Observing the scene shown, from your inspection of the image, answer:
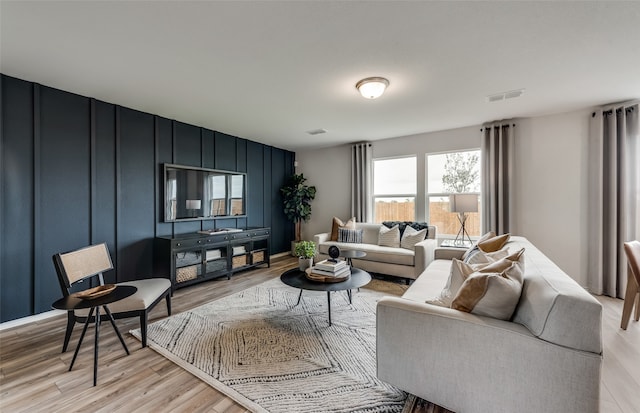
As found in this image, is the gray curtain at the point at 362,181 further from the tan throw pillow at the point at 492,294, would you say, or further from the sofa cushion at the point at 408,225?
the tan throw pillow at the point at 492,294

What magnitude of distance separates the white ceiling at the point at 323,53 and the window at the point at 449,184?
108 cm

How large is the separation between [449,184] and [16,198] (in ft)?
18.2

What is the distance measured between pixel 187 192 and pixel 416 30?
11.8 feet

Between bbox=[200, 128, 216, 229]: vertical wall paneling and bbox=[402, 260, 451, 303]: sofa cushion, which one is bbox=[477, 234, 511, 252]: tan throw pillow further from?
bbox=[200, 128, 216, 229]: vertical wall paneling

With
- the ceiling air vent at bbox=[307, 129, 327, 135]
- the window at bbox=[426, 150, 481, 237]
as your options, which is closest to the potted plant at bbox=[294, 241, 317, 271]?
the ceiling air vent at bbox=[307, 129, 327, 135]

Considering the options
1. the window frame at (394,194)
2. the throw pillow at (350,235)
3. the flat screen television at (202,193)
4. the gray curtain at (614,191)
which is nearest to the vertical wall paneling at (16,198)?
the flat screen television at (202,193)

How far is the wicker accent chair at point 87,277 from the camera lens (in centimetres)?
204

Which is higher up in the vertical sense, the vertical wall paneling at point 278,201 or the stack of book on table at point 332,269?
the vertical wall paneling at point 278,201

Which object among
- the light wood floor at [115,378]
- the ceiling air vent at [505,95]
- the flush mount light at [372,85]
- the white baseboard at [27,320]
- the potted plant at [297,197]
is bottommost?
the light wood floor at [115,378]

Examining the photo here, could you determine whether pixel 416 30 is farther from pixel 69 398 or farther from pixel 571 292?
pixel 69 398

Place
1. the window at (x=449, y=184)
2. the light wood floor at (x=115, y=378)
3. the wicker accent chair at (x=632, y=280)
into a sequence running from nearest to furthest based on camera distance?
the light wood floor at (x=115, y=378) → the wicker accent chair at (x=632, y=280) → the window at (x=449, y=184)

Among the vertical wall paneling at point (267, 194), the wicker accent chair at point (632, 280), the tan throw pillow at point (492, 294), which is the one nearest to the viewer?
the tan throw pillow at point (492, 294)

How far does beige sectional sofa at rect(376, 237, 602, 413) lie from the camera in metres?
1.13

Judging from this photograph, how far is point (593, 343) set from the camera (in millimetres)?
1115
